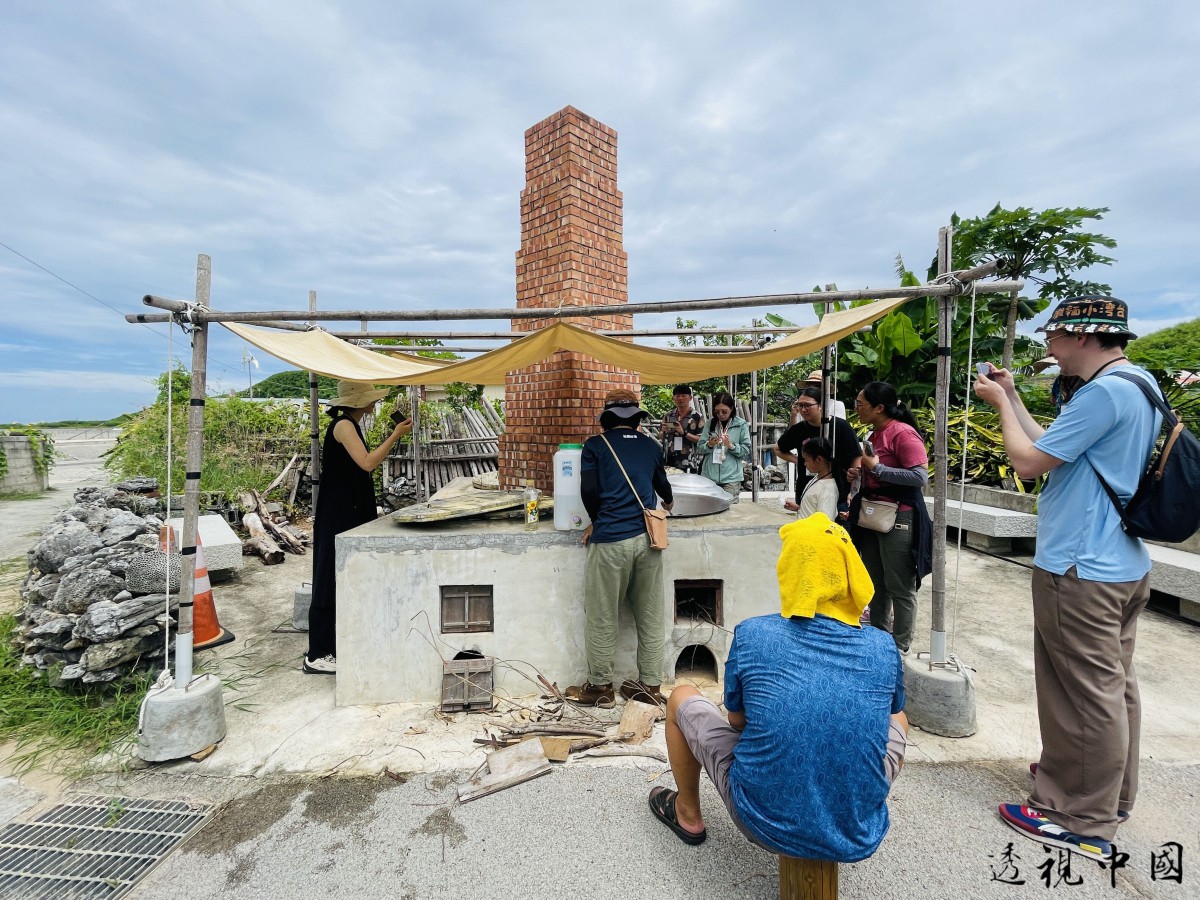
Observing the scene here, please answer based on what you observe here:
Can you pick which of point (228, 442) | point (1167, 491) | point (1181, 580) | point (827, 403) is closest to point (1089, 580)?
point (1167, 491)

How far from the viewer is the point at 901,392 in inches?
426

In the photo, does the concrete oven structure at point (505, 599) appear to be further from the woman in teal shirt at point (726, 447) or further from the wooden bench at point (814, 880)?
the wooden bench at point (814, 880)

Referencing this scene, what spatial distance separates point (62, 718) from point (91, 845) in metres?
1.45

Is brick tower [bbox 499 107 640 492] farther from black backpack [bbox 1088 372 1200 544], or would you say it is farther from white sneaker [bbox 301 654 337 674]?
black backpack [bbox 1088 372 1200 544]

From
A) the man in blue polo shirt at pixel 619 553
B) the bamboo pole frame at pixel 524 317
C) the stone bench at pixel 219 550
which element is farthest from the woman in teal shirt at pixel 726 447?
the stone bench at pixel 219 550

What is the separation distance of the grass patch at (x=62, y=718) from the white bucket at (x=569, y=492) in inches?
111

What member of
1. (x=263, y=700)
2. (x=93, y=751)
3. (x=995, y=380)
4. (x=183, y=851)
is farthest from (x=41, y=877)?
(x=995, y=380)

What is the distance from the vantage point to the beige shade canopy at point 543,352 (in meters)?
3.47

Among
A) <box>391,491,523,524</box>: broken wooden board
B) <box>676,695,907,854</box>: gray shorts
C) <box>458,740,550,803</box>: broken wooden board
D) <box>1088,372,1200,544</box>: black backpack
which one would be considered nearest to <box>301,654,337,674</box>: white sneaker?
<box>391,491,523,524</box>: broken wooden board

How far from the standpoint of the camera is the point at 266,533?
824 centimetres

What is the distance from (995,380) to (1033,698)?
240 centimetres

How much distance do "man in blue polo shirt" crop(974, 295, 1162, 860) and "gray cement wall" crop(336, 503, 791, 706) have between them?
1640mm

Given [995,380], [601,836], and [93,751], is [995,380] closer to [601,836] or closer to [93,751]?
[601,836]

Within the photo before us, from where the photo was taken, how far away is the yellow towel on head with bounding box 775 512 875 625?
5.77 ft
